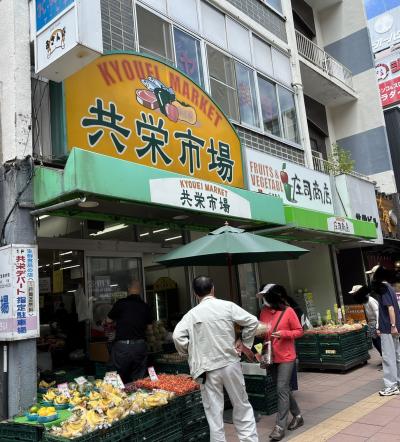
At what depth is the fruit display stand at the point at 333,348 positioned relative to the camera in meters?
8.87

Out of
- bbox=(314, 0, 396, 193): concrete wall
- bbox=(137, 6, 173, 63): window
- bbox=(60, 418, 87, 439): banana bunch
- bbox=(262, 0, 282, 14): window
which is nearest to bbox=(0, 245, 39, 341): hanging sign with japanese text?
bbox=(60, 418, 87, 439): banana bunch

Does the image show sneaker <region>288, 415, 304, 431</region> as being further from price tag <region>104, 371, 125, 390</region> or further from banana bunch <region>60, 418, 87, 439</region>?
banana bunch <region>60, 418, 87, 439</region>

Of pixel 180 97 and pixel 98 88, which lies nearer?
pixel 98 88

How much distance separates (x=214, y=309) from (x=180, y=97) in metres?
4.69

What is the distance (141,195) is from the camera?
18.5 feet

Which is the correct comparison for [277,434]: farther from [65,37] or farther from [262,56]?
[262,56]

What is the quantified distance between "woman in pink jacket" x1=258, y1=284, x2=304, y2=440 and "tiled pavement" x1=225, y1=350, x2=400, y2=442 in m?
0.19

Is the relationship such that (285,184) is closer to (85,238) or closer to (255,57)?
(255,57)

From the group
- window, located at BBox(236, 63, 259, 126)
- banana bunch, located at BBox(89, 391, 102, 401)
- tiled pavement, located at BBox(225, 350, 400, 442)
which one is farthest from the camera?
window, located at BBox(236, 63, 259, 126)

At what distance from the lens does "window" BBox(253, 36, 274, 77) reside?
443 inches

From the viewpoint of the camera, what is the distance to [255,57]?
36.7 ft

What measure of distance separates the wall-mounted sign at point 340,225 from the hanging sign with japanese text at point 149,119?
8.20ft

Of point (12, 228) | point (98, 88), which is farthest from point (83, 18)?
point (12, 228)

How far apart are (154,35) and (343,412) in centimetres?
726
